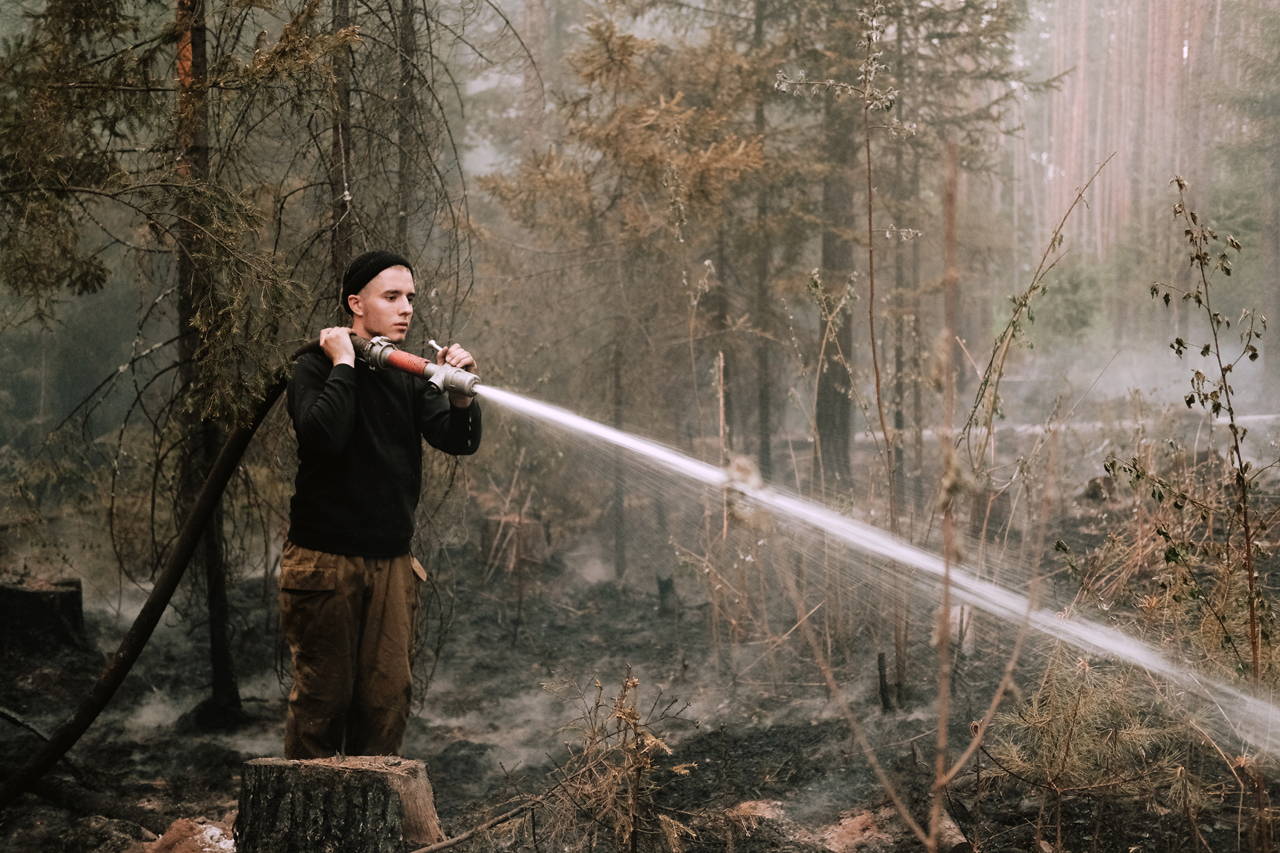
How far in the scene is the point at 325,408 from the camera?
2.88 metres

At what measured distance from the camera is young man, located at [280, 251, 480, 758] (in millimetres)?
3090

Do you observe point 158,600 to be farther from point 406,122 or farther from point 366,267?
point 406,122

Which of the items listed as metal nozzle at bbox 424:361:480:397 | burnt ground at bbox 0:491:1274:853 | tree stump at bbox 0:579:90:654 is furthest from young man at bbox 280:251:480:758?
tree stump at bbox 0:579:90:654

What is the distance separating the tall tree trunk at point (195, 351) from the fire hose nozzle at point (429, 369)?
29.4 inches

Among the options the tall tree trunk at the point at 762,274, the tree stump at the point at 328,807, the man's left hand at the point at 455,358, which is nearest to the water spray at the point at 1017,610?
the man's left hand at the point at 455,358

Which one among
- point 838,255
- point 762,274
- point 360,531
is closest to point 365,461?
point 360,531

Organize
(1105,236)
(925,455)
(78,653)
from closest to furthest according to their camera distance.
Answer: (78,653), (1105,236), (925,455)

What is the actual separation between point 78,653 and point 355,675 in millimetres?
3434

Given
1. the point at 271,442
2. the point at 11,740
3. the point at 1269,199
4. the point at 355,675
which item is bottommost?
the point at 11,740

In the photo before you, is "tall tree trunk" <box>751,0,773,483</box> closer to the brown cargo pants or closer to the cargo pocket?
the brown cargo pants

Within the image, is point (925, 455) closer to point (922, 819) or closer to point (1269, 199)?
point (1269, 199)

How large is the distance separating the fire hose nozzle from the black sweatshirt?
0.11m

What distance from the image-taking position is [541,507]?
939 centimetres

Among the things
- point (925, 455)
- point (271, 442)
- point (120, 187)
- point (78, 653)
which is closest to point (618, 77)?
point (271, 442)
